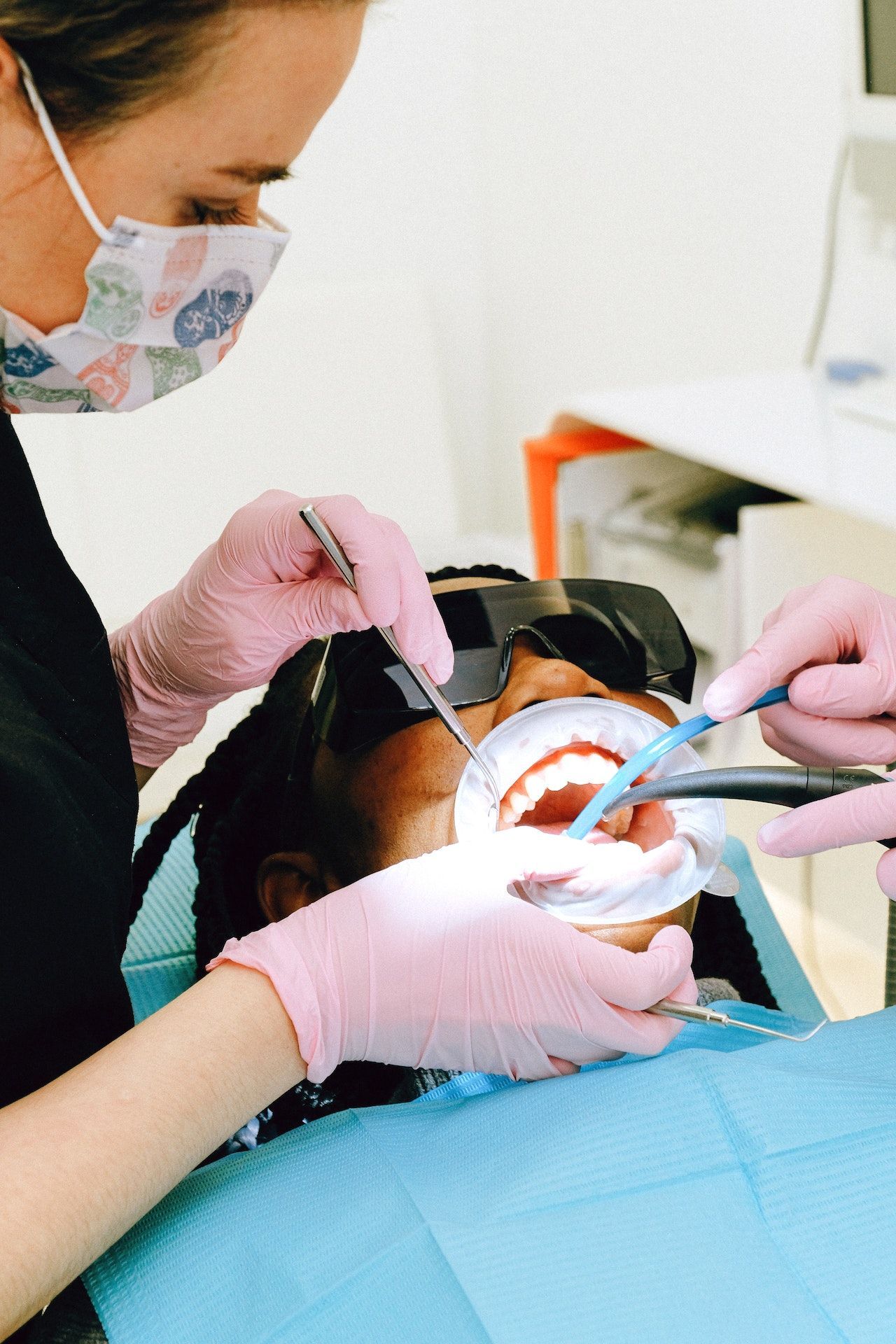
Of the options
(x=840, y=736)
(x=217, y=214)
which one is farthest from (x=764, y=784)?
(x=217, y=214)

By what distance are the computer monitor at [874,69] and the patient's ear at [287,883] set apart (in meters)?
1.52

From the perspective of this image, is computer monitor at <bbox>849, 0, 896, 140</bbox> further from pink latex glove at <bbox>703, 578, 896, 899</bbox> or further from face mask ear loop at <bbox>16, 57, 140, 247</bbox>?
face mask ear loop at <bbox>16, 57, 140, 247</bbox>

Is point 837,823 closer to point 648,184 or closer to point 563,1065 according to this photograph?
point 563,1065

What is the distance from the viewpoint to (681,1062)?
0.94m

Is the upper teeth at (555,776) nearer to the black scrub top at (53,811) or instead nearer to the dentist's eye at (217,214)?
the black scrub top at (53,811)

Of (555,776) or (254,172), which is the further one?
(555,776)

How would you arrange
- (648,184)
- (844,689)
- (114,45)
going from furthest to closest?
1. (648,184)
2. (844,689)
3. (114,45)

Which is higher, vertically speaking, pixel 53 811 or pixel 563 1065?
pixel 53 811

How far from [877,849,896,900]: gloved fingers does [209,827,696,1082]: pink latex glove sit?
0.18 m

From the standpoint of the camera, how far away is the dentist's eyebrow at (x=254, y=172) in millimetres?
865

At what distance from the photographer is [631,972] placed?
958 mm

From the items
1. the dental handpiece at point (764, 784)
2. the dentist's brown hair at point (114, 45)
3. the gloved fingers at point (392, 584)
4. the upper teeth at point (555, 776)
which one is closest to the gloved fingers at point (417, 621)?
the gloved fingers at point (392, 584)

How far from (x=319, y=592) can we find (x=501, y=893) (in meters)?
0.36

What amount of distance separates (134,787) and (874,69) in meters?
1.65
